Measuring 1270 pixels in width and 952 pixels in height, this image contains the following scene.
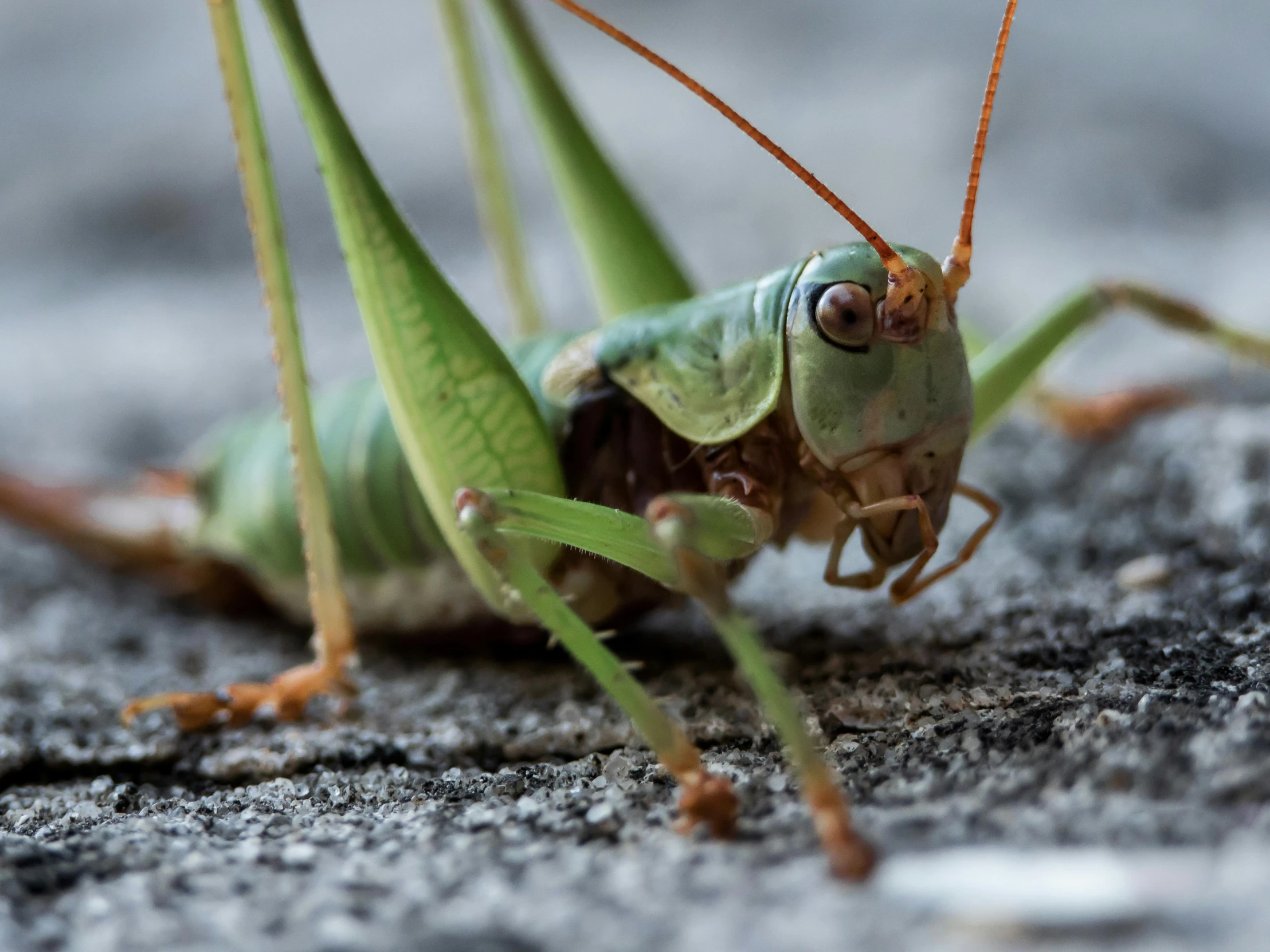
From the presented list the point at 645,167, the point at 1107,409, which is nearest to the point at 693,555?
the point at 1107,409


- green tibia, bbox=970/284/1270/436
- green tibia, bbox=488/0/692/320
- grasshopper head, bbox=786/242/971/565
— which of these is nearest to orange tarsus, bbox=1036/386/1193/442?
green tibia, bbox=970/284/1270/436

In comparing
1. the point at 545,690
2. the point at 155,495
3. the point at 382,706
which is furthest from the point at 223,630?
the point at 545,690

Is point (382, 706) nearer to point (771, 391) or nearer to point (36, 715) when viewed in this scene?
point (36, 715)

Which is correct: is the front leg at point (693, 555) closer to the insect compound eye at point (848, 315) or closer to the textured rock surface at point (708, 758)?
the textured rock surface at point (708, 758)

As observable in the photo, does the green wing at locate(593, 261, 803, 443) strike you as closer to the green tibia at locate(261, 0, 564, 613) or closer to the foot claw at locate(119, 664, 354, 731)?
the green tibia at locate(261, 0, 564, 613)

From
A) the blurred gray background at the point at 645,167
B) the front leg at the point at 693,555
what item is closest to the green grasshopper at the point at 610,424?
the front leg at the point at 693,555

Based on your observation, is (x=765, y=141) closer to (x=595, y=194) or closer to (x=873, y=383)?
(x=873, y=383)
